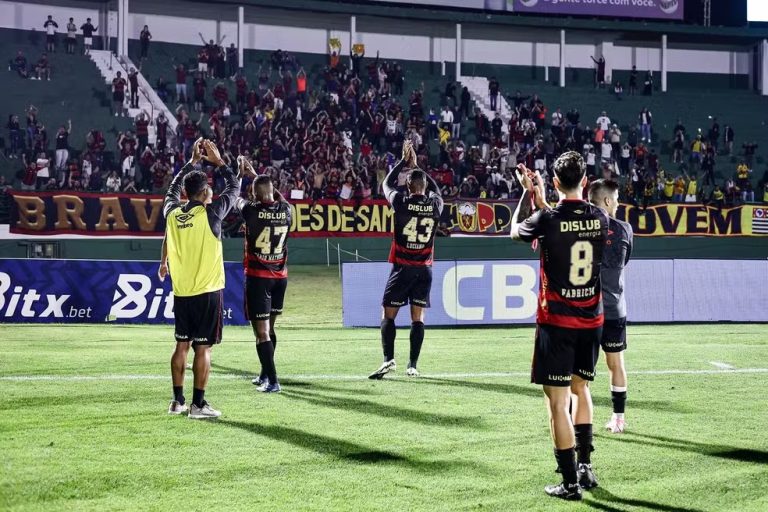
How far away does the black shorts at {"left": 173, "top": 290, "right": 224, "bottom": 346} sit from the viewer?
914cm

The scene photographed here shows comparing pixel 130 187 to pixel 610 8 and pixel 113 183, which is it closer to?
pixel 113 183

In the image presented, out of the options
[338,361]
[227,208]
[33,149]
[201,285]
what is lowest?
[338,361]

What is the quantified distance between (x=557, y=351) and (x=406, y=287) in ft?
19.0

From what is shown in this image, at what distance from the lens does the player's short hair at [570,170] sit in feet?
21.1

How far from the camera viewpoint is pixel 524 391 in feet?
36.6

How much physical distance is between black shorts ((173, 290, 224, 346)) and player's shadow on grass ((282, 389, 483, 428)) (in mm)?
1532

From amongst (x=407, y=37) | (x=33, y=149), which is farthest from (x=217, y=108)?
(x=407, y=37)

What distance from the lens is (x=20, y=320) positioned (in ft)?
63.4

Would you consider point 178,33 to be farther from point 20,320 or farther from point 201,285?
point 201,285

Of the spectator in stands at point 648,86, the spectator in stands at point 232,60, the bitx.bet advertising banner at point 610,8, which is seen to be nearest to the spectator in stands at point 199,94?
the spectator in stands at point 232,60

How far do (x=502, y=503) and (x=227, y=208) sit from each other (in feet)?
13.7

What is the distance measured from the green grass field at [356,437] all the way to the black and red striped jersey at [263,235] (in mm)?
1351

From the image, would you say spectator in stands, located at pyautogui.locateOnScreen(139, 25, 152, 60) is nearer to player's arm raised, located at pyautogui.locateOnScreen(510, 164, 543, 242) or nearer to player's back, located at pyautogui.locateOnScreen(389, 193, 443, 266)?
player's back, located at pyautogui.locateOnScreen(389, 193, 443, 266)

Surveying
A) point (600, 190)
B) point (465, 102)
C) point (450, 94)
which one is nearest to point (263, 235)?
point (600, 190)
